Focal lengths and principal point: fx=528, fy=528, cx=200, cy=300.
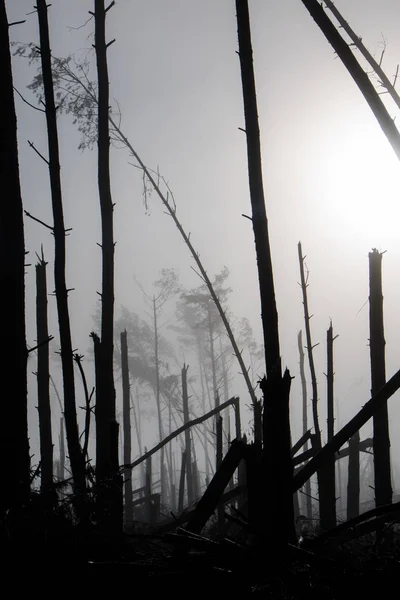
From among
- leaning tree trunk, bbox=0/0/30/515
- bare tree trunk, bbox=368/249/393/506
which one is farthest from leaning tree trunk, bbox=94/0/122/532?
bare tree trunk, bbox=368/249/393/506

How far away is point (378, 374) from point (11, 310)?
5.33m

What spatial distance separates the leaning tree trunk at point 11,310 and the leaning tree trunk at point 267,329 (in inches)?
87.0

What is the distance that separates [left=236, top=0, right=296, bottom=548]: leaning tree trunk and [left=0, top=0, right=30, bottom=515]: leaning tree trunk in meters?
2.21

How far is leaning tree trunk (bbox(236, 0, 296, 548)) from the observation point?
3926mm

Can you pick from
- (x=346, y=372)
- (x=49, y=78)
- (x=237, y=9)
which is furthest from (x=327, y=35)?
(x=346, y=372)

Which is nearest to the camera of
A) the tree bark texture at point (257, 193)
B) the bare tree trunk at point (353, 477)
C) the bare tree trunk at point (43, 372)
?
the tree bark texture at point (257, 193)

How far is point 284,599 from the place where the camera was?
9.20 ft

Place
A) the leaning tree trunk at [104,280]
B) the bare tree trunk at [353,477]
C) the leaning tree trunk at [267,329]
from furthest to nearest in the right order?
the bare tree trunk at [353,477], the leaning tree trunk at [104,280], the leaning tree trunk at [267,329]

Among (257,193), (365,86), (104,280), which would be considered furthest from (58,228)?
(365,86)

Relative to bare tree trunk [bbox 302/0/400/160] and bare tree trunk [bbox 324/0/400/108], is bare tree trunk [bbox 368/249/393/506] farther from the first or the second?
bare tree trunk [bbox 324/0/400/108]

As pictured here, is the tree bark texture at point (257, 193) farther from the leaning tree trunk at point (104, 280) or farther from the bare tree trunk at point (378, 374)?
the leaning tree trunk at point (104, 280)

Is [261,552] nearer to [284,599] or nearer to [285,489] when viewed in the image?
[284,599]

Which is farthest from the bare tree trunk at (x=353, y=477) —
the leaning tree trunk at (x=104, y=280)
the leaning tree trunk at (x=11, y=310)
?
the leaning tree trunk at (x=11, y=310)

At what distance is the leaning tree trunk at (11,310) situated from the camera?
16.0ft
